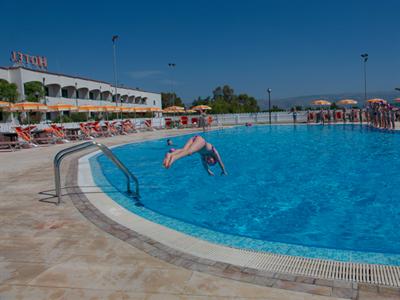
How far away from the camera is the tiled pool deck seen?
2.48 meters

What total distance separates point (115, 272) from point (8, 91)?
84.7 ft

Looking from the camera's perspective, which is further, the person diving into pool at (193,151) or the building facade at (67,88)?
the building facade at (67,88)

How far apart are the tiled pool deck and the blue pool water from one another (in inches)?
37.5

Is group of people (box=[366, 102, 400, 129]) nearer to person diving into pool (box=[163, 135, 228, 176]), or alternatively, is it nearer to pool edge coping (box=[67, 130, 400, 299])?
person diving into pool (box=[163, 135, 228, 176])

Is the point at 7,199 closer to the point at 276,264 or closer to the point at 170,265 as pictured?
the point at 170,265

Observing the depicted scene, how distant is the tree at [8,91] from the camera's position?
79.8 feet

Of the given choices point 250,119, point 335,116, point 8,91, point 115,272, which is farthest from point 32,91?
point 115,272

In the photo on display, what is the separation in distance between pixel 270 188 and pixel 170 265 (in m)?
5.03

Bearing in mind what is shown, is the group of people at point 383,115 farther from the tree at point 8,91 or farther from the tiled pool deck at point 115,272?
the tree at point 8,91

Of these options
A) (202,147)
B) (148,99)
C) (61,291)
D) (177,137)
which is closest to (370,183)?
(202,147)

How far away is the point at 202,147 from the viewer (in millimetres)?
5434

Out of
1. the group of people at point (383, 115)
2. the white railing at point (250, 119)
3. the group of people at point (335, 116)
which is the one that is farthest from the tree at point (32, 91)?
the group of people at point (383, 115)

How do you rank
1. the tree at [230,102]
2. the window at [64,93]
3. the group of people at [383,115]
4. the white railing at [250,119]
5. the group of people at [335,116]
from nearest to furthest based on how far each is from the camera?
the group of people at [383,115]
the group of people at [335,116]
the white railing at [250,119]
the window at [64,93]
the tree at [230,102]

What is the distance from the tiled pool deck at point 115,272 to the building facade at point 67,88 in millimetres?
26251
